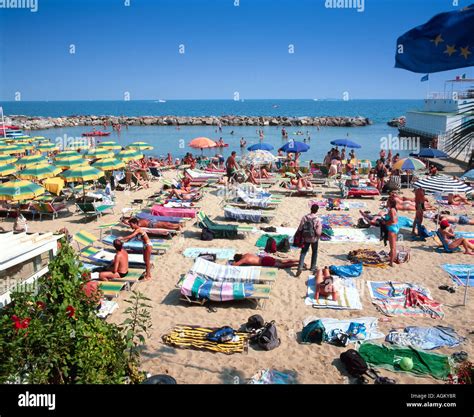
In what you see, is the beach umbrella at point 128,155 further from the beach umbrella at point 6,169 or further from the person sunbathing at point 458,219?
the person sunbathing at point 458,219

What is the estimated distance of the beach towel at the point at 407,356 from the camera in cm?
518

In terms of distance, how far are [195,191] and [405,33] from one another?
10.9 meters

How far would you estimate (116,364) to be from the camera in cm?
386

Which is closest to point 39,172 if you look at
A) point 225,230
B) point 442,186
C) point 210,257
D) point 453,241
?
point 225,230

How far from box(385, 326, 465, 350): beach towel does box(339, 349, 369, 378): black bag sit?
0.91 meters

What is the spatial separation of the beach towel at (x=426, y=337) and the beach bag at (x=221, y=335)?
2.30m

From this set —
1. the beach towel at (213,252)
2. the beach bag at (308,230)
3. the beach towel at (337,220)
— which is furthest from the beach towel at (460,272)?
the beach towel at (213,252)

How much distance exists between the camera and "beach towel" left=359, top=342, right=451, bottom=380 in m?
5.18

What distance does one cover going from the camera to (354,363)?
5113 mm

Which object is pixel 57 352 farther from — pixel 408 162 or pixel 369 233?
pixel 408 162

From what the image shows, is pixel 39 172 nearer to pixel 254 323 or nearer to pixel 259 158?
pixel 259 158

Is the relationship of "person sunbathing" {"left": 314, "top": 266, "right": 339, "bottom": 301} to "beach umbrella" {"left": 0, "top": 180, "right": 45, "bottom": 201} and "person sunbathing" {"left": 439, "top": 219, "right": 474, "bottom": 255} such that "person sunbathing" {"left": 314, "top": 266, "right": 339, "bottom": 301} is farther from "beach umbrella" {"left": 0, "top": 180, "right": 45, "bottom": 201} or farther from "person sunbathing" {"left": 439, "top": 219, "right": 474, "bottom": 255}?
"beach umbrella" {"left": 0, "top": 180, "right": 45, "bottom": 201}

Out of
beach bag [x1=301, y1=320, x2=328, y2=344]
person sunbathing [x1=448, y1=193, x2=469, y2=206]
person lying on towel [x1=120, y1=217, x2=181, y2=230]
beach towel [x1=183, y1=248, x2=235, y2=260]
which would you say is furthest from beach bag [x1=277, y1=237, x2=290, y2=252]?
person sunbathing [x1=448, y1=193, x2=469, y2=206]
